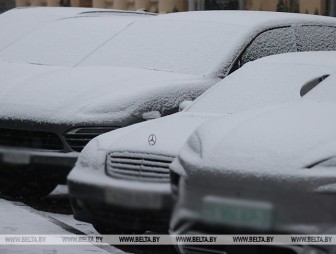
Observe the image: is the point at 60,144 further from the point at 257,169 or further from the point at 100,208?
the point at 257,169

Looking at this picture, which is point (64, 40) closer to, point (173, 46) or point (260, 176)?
point (173, 46)

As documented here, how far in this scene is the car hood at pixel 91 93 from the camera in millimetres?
8797

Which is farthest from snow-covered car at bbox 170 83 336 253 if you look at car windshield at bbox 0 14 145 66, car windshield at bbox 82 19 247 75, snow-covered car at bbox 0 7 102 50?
snow-covered car at bbox 0 7 102 50

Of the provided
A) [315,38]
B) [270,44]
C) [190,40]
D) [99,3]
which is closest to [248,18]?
[270,44]

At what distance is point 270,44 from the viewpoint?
9867 millimetres

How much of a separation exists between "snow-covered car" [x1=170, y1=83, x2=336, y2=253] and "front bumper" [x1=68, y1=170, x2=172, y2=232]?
495 mm

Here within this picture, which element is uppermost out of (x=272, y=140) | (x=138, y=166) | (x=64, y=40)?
(x=272, y=140)

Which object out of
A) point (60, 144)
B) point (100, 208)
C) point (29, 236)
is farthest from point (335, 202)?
point (60, 144)

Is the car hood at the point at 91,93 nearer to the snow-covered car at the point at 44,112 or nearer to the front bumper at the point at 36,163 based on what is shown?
the snow-covered car at the point at 44,112

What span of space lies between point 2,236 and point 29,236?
18cm

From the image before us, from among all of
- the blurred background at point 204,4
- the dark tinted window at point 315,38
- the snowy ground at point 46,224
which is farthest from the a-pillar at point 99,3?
the snowy ground at point 46,224

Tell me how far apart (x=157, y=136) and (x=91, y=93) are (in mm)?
1923

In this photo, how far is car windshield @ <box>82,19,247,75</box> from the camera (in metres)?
9.53

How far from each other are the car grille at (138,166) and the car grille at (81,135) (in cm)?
142
